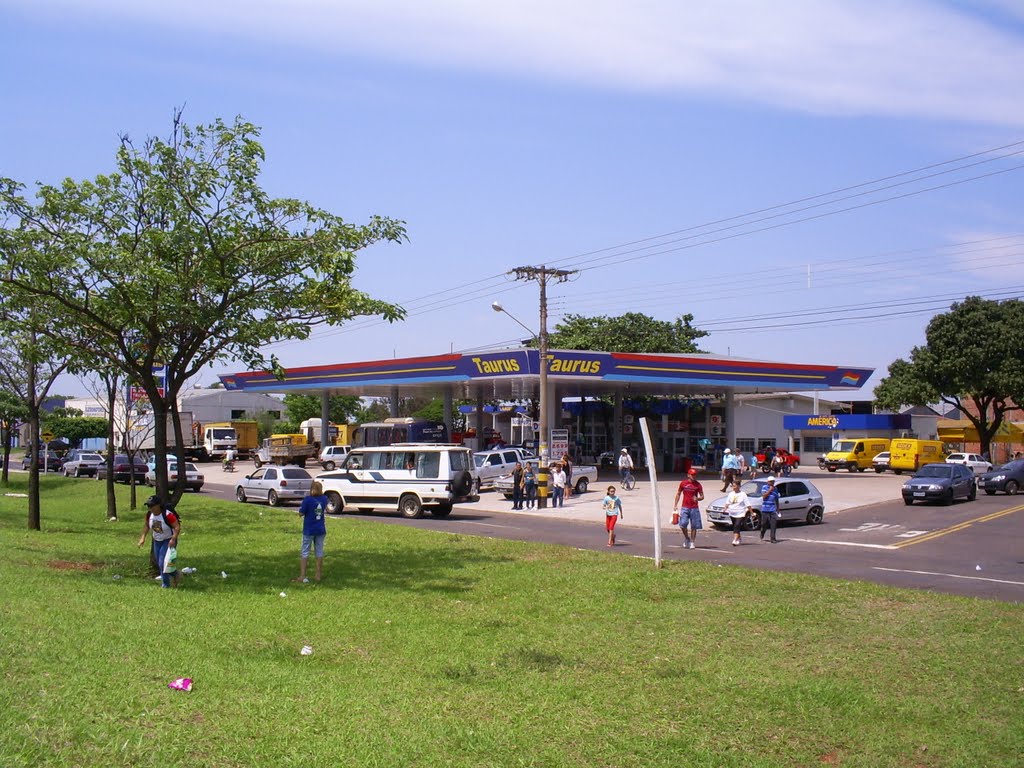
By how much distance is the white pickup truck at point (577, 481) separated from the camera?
119ft

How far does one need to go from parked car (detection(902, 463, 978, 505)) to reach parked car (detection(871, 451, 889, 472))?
67.8 feet

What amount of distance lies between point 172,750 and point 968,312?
6094 cm

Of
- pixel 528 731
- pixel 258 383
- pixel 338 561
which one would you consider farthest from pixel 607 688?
pixel 258 383

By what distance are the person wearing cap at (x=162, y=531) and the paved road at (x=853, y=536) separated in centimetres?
933

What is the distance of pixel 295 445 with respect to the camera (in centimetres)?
5831

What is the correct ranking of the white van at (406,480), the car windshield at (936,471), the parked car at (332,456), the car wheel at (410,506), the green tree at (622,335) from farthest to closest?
1. the green tree at (622,335)
2. the parked car at (332,456)
3. the car windshield at (936,471)
4. the car wheel at (410,506)
5. the white van at (406,480)

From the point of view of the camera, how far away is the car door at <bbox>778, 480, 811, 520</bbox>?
1033 inches

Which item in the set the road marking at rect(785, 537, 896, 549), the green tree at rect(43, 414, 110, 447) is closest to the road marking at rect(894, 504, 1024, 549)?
the road marking at rect(785, 537, 896, 549)

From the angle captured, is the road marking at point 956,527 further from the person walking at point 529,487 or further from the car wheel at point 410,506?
the car wheel at point 410,506

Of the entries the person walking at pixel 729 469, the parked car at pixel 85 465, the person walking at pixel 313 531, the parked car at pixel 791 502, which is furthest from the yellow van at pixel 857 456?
the person walking at pixel 313 531

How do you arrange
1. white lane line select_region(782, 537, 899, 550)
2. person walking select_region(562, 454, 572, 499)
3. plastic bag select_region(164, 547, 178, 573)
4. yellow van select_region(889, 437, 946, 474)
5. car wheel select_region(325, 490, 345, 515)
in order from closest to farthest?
plastic bag select_region(164, 547, 178, 573) → white lane line select_region(782, 537, 899, 550) → car wheel select_region(325, 490, 345, 515) → person walking select_region(562, 454, 572, 499) → yellow van select_region(889, 437, 946, 474)

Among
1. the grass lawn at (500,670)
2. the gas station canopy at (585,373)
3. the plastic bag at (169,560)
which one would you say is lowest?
the grass lawn at (500,670)

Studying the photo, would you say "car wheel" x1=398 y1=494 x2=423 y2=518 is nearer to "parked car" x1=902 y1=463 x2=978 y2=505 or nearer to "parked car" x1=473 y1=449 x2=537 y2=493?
"parked car" x1=473 y1=449 x2=537 y2=493

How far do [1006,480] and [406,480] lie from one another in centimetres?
2577
